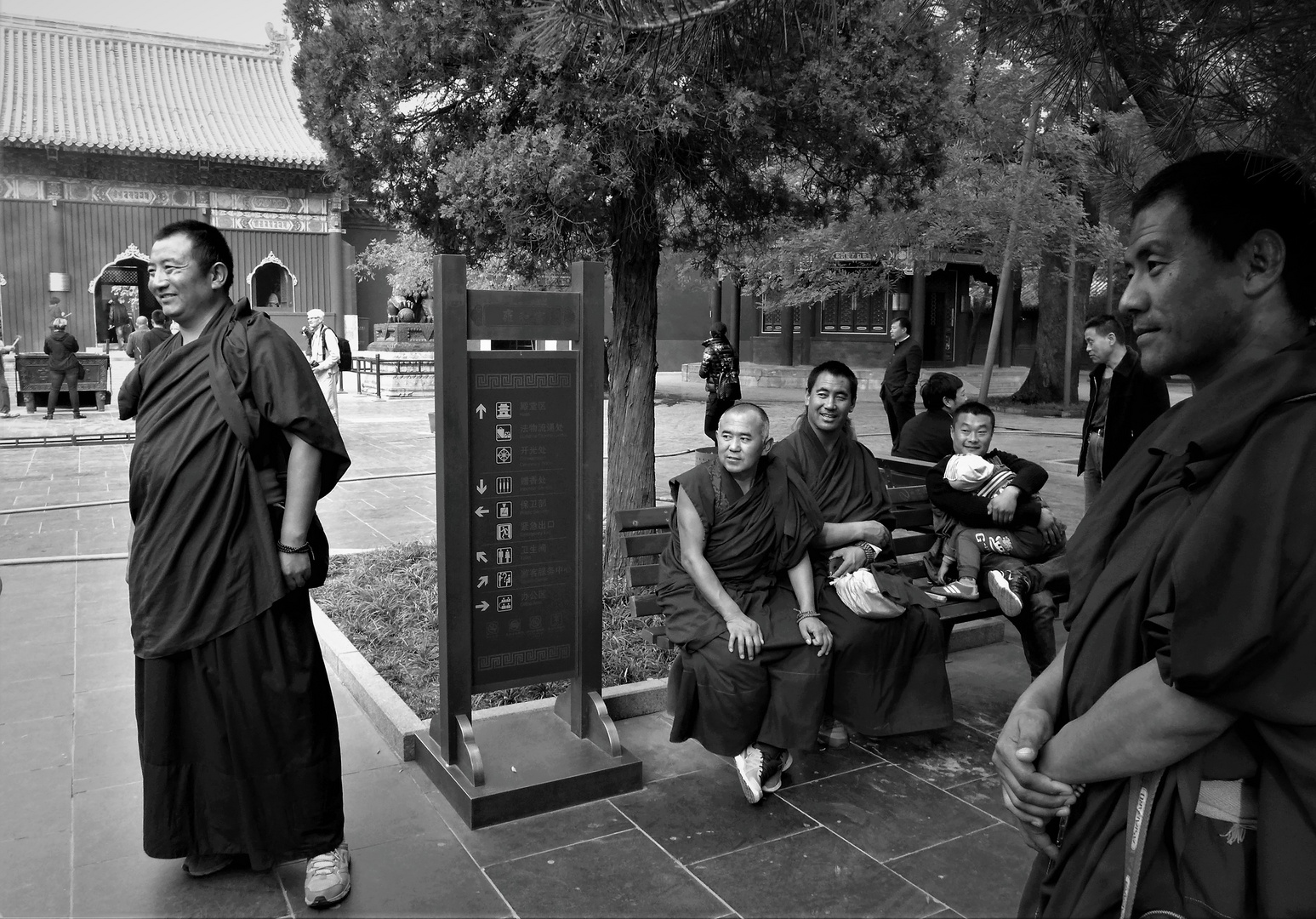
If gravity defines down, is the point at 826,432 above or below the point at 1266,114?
below

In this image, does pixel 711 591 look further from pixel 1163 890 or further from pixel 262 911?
pixel 1163 890

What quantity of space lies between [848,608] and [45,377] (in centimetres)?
1723

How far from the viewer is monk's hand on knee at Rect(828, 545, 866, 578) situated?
4.11 m

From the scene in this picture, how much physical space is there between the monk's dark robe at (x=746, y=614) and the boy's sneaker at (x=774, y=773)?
0.27 feet

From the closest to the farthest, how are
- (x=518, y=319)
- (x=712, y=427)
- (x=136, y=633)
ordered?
1. (x=136, y=633)
2. (x=518, y=319)
3. (x=712, y=427)

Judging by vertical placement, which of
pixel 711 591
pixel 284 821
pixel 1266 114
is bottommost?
pixel 284 821

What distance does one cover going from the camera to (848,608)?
401cm

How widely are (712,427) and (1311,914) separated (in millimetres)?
11002

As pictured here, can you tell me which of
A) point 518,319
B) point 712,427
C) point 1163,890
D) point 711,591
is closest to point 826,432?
point 711,591

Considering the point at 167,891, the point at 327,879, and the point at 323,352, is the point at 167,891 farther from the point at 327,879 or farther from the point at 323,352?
the point at 323,352

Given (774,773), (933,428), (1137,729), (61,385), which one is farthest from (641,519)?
(61,385)

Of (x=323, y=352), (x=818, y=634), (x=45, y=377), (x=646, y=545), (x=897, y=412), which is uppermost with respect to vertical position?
(x=323, y=352)

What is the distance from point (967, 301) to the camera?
26297 millimetres

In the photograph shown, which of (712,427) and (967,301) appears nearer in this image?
(712,427)
